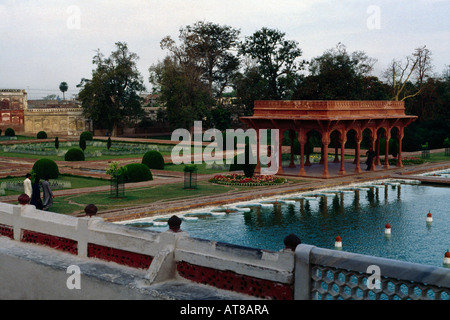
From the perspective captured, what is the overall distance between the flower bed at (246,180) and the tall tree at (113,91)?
35.9 meters

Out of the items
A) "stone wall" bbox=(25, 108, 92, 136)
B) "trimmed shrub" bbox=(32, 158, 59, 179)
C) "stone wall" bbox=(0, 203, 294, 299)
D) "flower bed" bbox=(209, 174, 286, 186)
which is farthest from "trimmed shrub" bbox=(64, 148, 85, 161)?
"stone wall" bbox=(25, 108, 92, 136)

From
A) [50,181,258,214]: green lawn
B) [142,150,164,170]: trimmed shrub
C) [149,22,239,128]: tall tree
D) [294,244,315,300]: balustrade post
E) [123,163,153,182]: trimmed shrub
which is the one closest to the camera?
[294,244,315,300]: balustrade post

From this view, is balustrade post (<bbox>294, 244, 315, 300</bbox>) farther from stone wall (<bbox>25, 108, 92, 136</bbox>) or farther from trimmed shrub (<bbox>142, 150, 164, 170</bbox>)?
stone wall (<bbox>25, 108, 92, 136</bbox>)

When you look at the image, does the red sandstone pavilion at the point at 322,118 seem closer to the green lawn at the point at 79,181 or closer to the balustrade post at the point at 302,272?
the green lawn at the point at 79,181

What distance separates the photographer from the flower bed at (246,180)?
84.9ft

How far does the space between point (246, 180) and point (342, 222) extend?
770cm

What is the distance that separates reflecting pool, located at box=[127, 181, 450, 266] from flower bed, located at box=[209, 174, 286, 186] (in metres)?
2.15

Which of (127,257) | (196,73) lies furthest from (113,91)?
(127,257)

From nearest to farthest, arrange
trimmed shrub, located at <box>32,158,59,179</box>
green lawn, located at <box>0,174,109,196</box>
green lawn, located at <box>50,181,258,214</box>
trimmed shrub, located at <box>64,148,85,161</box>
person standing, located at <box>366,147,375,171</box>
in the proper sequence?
green lawn, located at <box>50,181,258,214</box> < green lawn, located at <box>0,174,109,196</box> < trimmed shrub, located at <box>32,158,59,179</box> < person standing, located at <box>366,147,375,171</box> < trimmed shrub, located at <box>64,148,85,161</box>

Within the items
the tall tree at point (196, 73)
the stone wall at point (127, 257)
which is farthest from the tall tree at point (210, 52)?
the stone wall at point (127, 257)

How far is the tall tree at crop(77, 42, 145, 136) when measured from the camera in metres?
60.2

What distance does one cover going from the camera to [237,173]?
28.7m

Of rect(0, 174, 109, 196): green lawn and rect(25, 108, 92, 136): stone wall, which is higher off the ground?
rect(25, 108, 92, 136): stone wall
